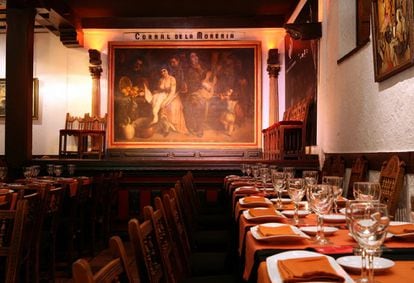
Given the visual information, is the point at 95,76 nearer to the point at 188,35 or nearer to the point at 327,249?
the point at 188,35

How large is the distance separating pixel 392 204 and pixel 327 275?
2561mm

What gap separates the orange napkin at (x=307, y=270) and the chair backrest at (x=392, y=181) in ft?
7.70

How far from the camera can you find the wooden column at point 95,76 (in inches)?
417

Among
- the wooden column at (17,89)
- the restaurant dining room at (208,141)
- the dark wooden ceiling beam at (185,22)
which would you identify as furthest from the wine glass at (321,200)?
the dark wooden ceiling beam at (185,22)

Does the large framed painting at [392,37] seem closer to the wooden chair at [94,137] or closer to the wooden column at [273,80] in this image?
the wooden column at [273,80]

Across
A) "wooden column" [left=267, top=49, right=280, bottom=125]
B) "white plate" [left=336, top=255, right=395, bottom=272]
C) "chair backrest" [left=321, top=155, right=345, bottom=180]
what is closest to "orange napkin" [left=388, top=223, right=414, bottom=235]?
"white plate" [left=336, top=255, right=395, bottom=272]

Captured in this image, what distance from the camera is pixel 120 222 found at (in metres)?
6.49

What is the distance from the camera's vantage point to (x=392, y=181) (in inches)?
144

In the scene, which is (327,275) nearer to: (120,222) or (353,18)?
(353,18)

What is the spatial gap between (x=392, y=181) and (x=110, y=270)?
303 centimetres

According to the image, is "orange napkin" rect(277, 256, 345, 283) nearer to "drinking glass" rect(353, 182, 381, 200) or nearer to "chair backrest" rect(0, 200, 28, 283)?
"drinking glass" rect(353, 182, 381, 200)

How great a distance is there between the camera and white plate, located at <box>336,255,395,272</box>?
1258 mm

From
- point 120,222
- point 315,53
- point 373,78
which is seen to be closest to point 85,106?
point 120,222

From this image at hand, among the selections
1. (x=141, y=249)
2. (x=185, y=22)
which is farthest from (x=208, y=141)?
(x=141, y=249)
